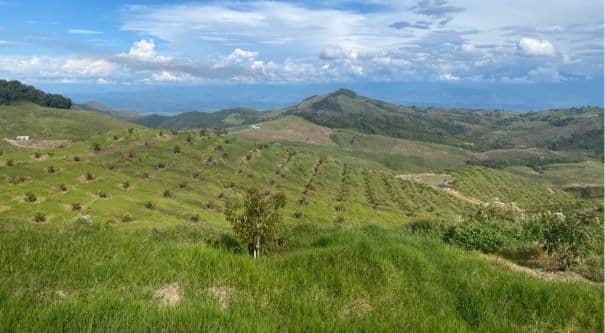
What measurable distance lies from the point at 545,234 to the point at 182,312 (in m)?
12.6

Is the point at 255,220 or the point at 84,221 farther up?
the point at 255,220

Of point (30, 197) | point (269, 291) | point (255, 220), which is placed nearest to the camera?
point (269, 291)

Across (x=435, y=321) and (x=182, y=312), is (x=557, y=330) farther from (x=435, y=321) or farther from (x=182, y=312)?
(x=182, y=312)

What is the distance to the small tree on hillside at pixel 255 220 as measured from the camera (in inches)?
430

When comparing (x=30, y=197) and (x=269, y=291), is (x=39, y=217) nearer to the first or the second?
(x=30, y=197)

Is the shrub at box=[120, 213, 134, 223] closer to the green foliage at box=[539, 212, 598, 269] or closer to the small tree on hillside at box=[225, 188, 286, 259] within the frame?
the small tree on hillside at box=[225, 188, 286, 259]

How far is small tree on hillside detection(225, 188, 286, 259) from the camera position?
10.9 metres

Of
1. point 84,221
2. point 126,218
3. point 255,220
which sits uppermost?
point 255,220

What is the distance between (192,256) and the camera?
25.7 feet

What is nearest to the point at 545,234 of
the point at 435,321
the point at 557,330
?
the point at 557,330

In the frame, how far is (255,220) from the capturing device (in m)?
11.1

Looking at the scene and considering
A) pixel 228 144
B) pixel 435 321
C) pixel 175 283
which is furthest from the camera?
pixel 228 144

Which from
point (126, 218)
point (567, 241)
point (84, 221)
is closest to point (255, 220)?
point (84, 221)

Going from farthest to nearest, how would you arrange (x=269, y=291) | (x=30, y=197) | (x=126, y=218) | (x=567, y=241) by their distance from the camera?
(x=30, y=197) < (x=126, y=218) < (x=567, y=241) < (x=269, y=291)
